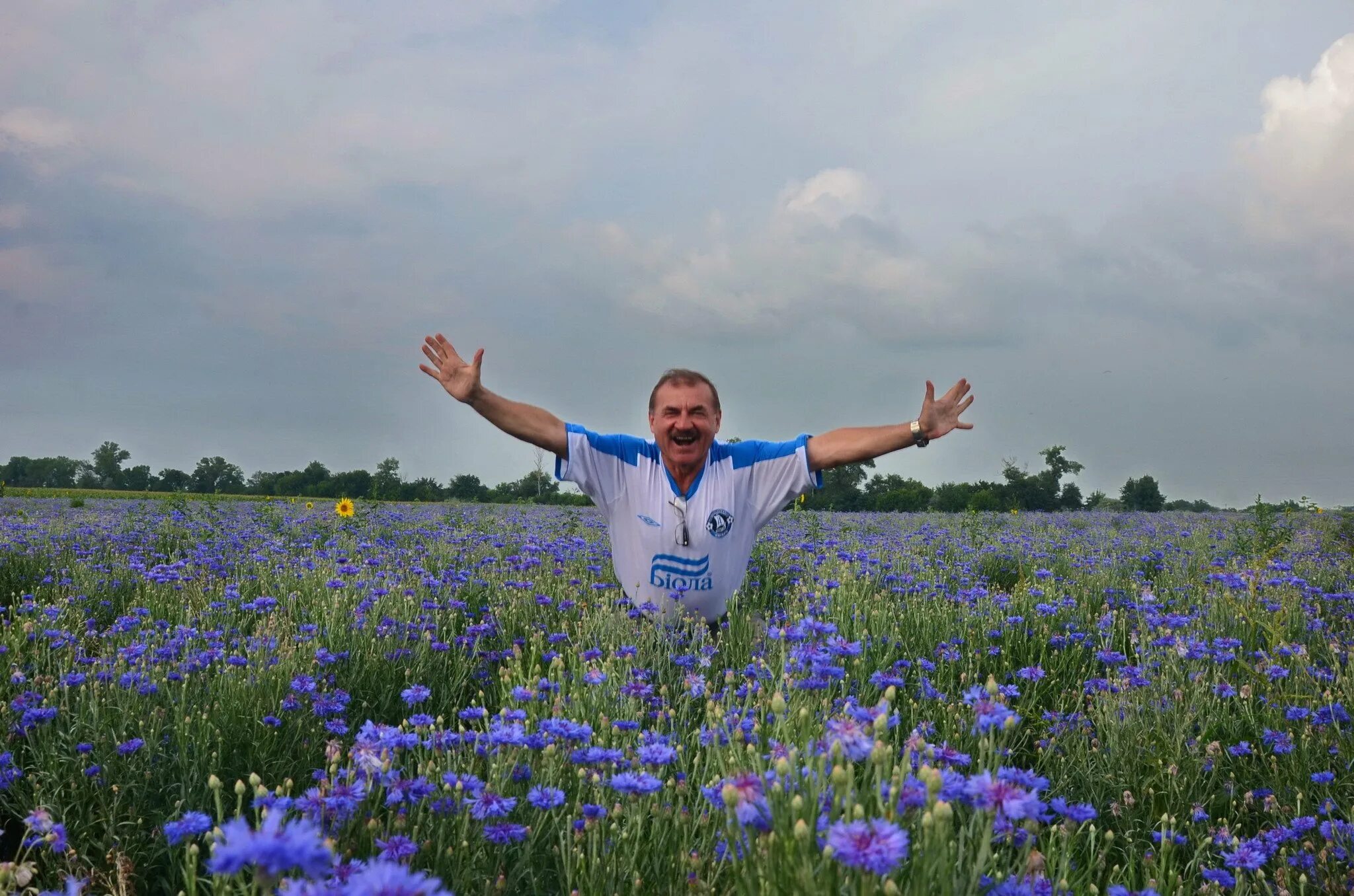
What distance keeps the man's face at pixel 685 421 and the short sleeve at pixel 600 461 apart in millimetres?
236

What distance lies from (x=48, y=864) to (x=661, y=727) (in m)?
1.70

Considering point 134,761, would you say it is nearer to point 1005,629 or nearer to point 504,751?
point 504,751

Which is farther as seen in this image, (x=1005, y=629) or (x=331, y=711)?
(x=1005, y=629)

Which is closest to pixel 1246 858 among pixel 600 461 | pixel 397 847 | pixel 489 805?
pixel 489 805

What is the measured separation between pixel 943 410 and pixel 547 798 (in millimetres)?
3012

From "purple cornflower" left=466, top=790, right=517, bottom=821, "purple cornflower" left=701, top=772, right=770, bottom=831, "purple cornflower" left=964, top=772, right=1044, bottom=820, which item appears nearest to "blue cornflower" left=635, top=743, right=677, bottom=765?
"purple cornflower" left=466, top=790, right=517, bottom=821

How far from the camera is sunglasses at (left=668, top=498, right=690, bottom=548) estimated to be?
4.38 m

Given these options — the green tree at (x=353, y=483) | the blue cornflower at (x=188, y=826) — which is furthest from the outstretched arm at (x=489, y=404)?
the green tree at (x=353, y=483)

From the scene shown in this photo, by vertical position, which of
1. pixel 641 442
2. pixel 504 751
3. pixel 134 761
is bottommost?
pixel 134 761

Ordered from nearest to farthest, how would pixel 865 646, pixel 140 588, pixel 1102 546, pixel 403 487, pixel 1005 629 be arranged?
1. pixel 865 646
2. pixel 1005 629
3. pixel 140 588
4. pixel 1102 546
5. pixel 403 487

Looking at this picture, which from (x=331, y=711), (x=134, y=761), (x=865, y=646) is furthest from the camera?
(x=865, y=646)

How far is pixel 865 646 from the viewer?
3.53 meters

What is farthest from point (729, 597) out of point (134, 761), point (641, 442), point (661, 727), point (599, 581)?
point (134, 761)

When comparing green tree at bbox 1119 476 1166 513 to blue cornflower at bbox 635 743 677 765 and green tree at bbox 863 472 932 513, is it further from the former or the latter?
blue cornflower at bbox 635 743 677 765
